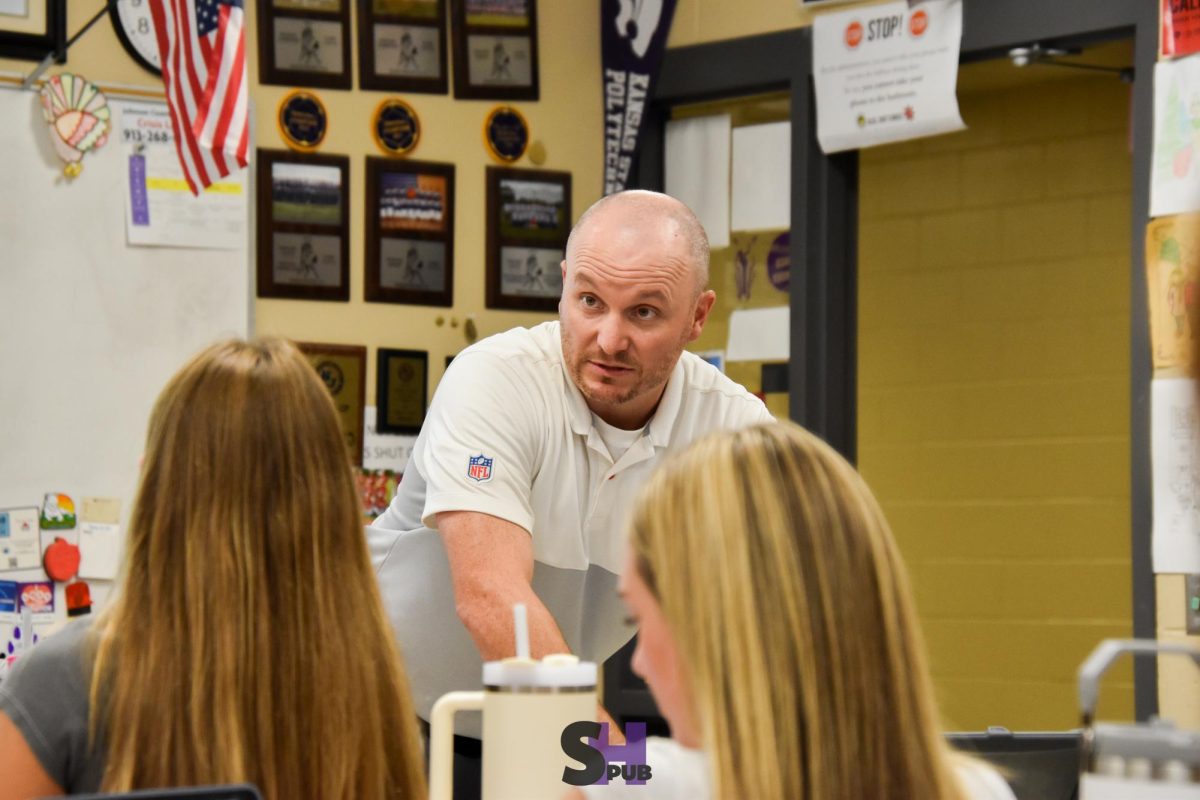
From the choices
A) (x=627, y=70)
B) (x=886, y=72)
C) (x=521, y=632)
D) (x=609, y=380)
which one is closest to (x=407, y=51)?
(x=627, y=70)

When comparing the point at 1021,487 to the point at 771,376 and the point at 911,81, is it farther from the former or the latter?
the point at 911,81

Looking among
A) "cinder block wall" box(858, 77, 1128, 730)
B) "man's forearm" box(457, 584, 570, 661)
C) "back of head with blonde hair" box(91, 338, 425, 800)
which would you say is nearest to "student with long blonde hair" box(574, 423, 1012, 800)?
"back of head with blonde hair" box(91, 338, 425, 800)

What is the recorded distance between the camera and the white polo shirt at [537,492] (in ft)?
7.43

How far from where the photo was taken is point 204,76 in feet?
11.1

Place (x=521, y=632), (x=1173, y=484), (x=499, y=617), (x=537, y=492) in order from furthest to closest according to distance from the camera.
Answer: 1. (x=1173, y=484)
2. (x=537, y=492)
3. (x=499, y=617)
4. (x=521, y=632)

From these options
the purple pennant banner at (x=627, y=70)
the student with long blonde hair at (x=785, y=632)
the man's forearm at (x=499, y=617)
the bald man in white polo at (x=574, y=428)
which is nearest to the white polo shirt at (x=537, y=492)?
the bald man in white polo at (x=574, y=428)

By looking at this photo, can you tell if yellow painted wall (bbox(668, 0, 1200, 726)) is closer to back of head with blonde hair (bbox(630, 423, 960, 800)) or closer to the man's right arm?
the man's right arm

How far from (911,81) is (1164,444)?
40.2 inches

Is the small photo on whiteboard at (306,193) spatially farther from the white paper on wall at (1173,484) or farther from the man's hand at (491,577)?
the white paper on wall at (1173,484)

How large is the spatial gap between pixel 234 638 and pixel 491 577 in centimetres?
63

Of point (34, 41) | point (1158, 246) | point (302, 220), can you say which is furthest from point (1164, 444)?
point (34, 41)

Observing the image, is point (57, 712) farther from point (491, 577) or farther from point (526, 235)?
point (526, 235)

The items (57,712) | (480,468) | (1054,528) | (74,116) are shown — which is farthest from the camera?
(1054,528)

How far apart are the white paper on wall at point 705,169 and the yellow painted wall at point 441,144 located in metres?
0.21
